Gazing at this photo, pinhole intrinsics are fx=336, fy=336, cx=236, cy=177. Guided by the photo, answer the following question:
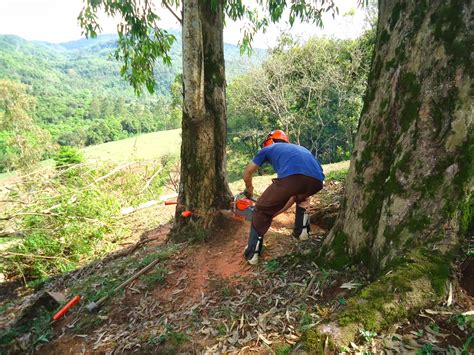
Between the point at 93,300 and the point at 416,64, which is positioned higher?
the point at 416,64

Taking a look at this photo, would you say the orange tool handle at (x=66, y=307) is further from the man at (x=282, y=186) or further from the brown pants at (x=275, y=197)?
the brown pants at (x=275, y=197)

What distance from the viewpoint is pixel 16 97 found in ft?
77.7

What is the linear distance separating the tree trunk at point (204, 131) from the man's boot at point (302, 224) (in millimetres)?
1159

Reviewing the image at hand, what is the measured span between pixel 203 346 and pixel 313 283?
1.06 m

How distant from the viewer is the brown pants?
373 centimetres

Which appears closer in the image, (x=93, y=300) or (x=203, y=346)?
(x=203, y=346)

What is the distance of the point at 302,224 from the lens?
4191 mm

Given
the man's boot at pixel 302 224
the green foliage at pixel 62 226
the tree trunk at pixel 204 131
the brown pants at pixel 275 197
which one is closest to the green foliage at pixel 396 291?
the brown pants at pixel 275 197

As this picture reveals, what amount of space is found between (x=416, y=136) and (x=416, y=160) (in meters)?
0.18

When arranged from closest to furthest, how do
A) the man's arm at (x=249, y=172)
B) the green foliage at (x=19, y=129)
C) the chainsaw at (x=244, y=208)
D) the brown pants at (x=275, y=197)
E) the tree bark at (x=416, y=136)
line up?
the tree bark at (x=416, y=136)
the brown pants at (x=275, y=197)
the man's arm at (x=249, y=172)
the chainsaw at (x=244, y=208)
the green foliage at (x=19, y=129)

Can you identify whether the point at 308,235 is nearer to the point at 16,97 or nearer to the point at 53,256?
the point at 53,256

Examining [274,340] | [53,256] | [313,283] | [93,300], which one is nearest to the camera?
[274,340]

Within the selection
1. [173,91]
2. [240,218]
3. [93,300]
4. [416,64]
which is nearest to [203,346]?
[93,300]

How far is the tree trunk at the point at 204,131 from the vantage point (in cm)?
418
